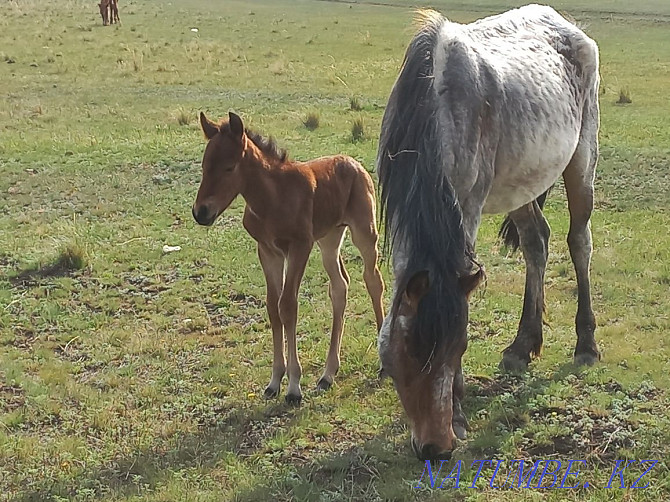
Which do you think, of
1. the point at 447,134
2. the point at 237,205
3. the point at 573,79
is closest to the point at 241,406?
the point at 447,134

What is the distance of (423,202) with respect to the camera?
3844 millimetres

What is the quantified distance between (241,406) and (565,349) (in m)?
2.39

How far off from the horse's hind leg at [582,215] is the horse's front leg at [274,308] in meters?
2.11

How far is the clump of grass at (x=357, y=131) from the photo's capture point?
11.7 m

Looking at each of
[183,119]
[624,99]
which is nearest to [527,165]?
[183,119]

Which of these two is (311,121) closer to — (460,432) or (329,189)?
(329,189)

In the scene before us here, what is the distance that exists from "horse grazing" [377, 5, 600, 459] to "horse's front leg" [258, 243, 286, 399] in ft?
3.54

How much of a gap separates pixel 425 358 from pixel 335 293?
5.93ft

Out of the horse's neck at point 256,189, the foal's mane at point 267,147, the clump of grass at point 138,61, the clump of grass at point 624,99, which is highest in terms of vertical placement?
the foal's mane at point 267,147

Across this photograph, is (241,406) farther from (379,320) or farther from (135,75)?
(135,75)

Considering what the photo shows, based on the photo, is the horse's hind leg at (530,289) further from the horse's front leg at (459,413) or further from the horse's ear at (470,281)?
the horse's ear at (470,281)

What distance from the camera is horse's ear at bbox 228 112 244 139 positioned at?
4.55 metres

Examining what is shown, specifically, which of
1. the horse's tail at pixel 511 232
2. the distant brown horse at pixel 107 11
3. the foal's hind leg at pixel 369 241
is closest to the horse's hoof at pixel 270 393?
the foal's hind leg at pixel 369 241

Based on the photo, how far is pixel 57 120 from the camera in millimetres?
13141
